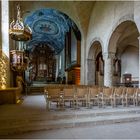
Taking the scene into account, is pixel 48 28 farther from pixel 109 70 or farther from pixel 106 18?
pixel 109 70

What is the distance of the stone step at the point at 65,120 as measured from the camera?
5.49 m

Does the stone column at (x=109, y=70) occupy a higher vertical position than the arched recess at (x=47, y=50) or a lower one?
lower

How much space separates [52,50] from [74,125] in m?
25.7

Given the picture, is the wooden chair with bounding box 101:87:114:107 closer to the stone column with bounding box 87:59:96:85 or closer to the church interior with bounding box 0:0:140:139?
the church interior with bounding box 0:0:140:139

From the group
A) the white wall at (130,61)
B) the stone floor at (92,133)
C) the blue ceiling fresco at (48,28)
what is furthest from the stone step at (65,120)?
the blue ceiling fresco at (48,28)

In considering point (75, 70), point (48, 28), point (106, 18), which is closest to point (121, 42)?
point (75, 70)

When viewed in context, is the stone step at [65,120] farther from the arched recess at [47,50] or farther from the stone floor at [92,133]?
the arched recess at [47,50]

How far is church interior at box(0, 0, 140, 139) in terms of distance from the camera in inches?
242

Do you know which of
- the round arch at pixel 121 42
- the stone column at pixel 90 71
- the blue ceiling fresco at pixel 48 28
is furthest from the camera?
the blue ceiling fresco at pixel 48 28

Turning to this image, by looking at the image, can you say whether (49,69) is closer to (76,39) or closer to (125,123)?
(76,39)

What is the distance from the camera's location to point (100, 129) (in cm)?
562

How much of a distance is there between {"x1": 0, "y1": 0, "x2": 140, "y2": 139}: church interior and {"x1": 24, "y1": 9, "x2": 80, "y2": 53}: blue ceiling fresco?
0.44 feet

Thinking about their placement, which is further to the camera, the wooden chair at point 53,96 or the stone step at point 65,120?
the wooden chair at point 53,96

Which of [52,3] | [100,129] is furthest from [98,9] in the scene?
[100,129]
